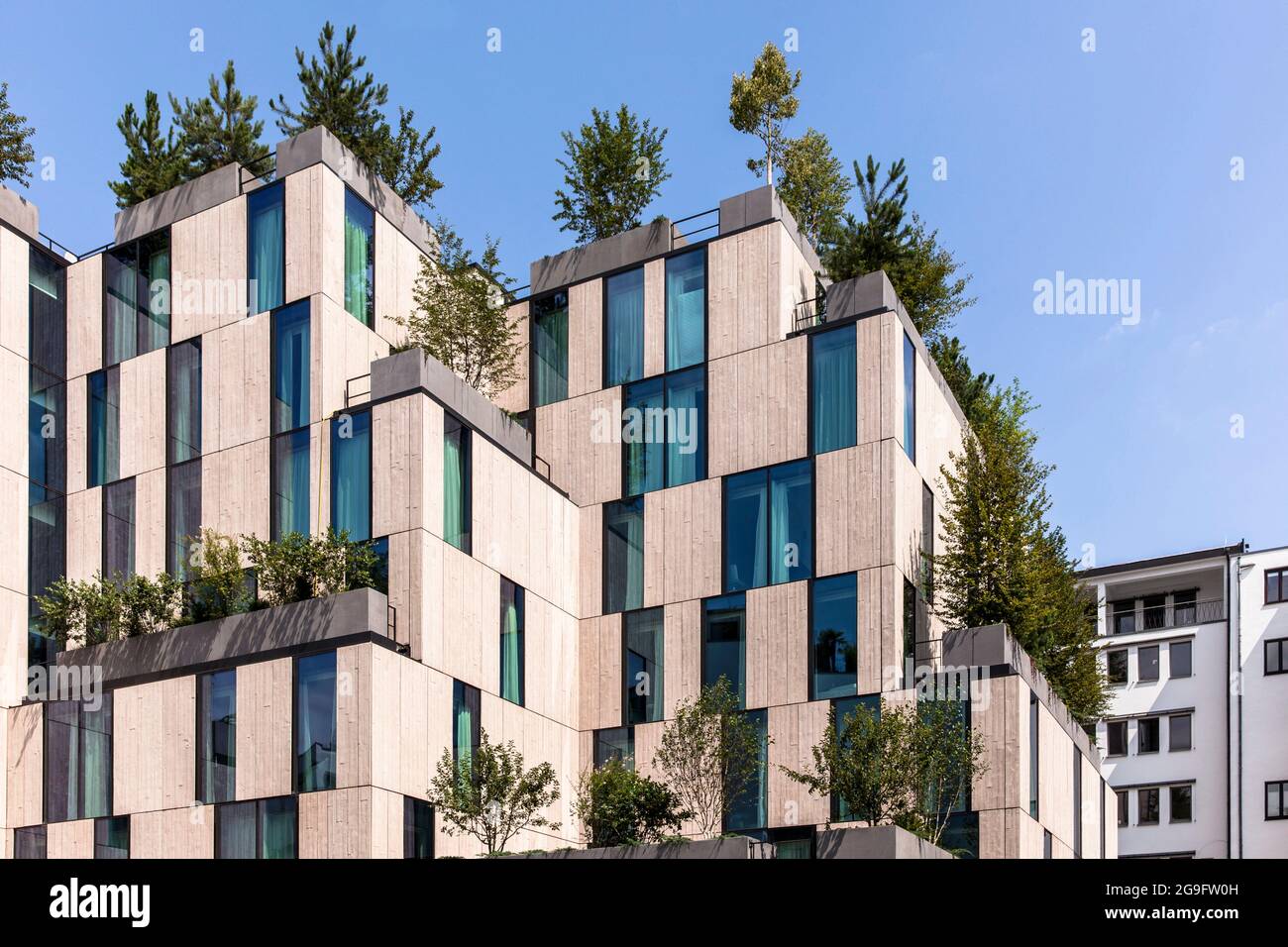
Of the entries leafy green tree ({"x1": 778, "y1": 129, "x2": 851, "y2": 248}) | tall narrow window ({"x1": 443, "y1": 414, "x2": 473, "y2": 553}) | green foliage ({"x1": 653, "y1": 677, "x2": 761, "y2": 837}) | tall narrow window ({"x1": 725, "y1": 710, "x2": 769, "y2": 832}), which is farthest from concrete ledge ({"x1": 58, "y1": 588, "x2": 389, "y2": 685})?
leafy green tree ({"x1": 778, "y1": 129, "x2": 851, "y2": 248})

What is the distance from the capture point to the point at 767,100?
50469 millimetres

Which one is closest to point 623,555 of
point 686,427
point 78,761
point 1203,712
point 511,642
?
point 686,427

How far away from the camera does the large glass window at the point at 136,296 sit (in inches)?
1585

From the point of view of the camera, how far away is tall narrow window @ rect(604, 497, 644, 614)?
125 feet

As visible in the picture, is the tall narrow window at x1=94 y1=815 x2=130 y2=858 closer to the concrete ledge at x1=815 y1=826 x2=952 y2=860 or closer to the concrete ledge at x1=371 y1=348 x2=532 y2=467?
the concrete ledge at x1=371 y1=348 x2=532 y2=467

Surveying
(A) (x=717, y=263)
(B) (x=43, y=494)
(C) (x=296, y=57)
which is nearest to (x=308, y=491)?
(B) (x=43, y=494)

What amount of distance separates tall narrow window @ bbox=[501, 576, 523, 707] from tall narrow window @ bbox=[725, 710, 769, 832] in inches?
217

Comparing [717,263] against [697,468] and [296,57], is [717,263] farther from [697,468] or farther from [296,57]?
[296,57]

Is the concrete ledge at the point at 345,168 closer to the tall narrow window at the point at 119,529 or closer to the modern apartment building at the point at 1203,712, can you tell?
the tall narrow window at the point at 119,529

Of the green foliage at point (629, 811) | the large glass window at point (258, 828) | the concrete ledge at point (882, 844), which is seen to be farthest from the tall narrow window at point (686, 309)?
the large glass window at point (258, 828)

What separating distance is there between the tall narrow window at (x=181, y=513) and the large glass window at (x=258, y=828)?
7254mm

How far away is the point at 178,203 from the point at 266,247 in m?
3.66

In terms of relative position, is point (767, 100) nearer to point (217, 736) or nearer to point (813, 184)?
point (813, 184)
